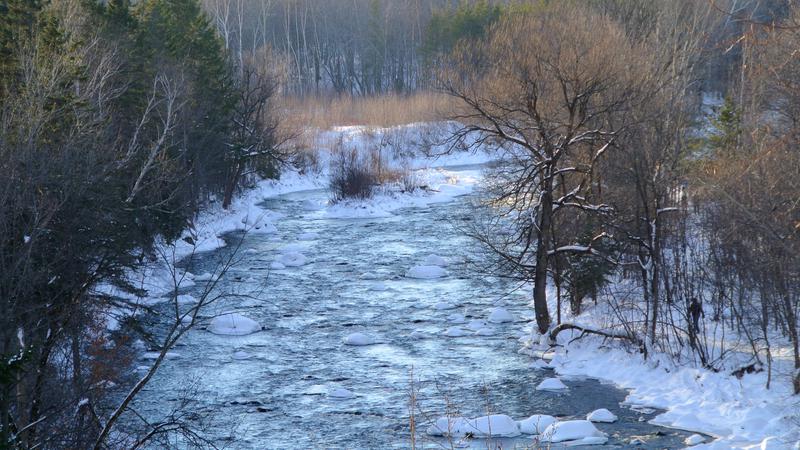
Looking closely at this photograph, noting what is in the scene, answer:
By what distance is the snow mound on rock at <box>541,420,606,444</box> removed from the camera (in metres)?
13.3

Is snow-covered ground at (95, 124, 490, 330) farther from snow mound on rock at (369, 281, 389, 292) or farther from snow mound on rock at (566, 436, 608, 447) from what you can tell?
snow mound on rock at (566, 436, 608, 447)

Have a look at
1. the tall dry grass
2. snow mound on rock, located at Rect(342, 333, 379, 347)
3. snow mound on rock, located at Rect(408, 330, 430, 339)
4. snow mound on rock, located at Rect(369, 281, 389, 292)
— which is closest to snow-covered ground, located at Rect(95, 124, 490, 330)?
the tall dry grass

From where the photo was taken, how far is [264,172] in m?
41.2

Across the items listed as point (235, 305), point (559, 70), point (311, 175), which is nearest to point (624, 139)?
point (559, 70)

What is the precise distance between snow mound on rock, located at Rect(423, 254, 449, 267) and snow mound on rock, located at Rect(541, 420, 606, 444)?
1250cm

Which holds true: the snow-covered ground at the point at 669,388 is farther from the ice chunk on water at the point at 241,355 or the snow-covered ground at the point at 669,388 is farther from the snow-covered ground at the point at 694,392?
the ice chunk on water at the point at 241,355

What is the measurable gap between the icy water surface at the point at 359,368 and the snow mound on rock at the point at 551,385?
0.59 ft

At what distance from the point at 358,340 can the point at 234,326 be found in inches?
123

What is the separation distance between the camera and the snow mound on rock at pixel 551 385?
52.4 ft

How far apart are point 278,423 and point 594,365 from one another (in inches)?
260

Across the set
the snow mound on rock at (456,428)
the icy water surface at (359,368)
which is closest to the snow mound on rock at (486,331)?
the icy water surface at (359,368)

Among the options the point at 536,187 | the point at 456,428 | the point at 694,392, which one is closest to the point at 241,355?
the point at 456,428

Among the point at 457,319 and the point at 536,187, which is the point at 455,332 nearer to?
the point at 457,319

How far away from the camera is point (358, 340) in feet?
61.6
